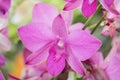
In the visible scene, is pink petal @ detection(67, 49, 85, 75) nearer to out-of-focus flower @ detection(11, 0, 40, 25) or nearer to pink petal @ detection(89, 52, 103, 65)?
pink petal @ detection(89, 52, 103, 65)

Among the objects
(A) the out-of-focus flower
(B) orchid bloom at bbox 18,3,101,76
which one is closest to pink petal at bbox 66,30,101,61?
(B) orchid bloom at bbox 18,3,101,76

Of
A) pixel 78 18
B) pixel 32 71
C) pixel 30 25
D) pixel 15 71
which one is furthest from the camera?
pixel 15 71

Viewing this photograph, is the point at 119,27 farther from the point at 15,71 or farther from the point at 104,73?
the point at 15,71

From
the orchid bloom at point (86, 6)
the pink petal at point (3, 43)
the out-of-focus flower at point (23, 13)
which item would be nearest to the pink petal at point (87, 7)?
the orchid bloom at point (86, 6)

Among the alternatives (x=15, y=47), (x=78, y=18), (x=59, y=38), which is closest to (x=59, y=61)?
(x=59, y=38)

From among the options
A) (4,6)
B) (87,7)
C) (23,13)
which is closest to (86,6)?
(87,7)

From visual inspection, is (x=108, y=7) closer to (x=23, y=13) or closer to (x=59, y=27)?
(x=59, y=27)

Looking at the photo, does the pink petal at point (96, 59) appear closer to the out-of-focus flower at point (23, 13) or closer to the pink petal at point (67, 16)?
the pink petal at point (67, 16)
